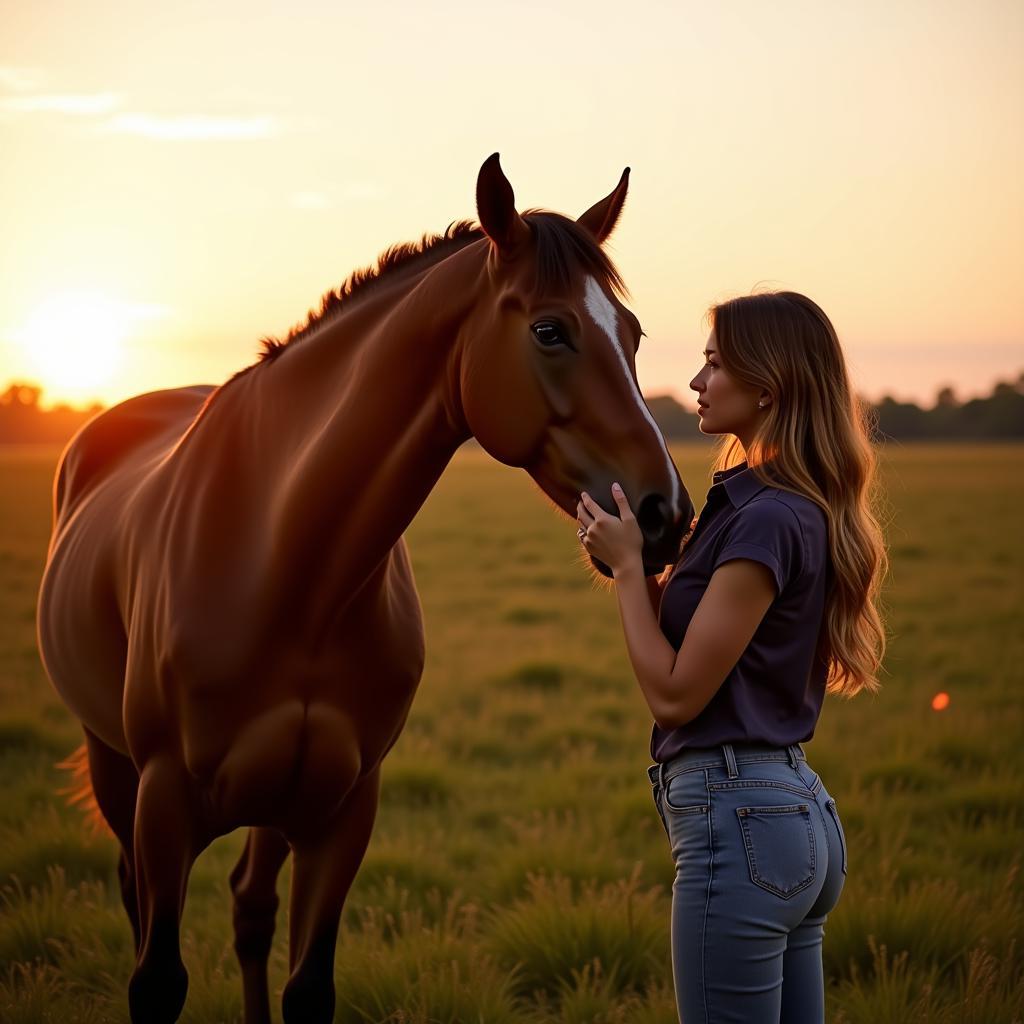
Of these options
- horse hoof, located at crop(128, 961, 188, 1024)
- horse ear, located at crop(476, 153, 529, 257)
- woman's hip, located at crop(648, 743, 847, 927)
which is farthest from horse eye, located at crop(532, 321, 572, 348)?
horse hoof, located at crop(128, 961, 188, 1024)

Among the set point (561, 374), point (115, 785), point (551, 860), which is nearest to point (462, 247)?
point (561, 374)

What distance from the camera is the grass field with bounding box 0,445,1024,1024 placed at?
3547mm

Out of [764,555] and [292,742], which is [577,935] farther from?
[764,555]

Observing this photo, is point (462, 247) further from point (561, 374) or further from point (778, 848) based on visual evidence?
point (778, 848)

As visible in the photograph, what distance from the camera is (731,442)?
9.21ft

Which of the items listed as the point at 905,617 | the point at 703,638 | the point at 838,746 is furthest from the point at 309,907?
the point at 905,617

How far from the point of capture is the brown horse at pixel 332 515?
230 centimetres

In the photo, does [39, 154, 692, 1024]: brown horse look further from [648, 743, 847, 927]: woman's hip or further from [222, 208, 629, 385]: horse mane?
[648, 743, 847, 927]: woman's hip

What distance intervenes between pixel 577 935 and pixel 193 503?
219 centimetres

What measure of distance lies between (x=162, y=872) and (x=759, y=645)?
173 cm

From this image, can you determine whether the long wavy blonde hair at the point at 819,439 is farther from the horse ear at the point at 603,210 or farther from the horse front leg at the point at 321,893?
the horse front leg at the point at 321,893

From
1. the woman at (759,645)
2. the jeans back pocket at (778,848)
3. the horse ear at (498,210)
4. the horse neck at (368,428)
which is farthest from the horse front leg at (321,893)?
the horse ear at (498,210)

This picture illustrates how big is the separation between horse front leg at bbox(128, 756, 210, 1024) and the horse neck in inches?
26.5

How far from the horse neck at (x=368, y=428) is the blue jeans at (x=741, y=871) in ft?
3.16
